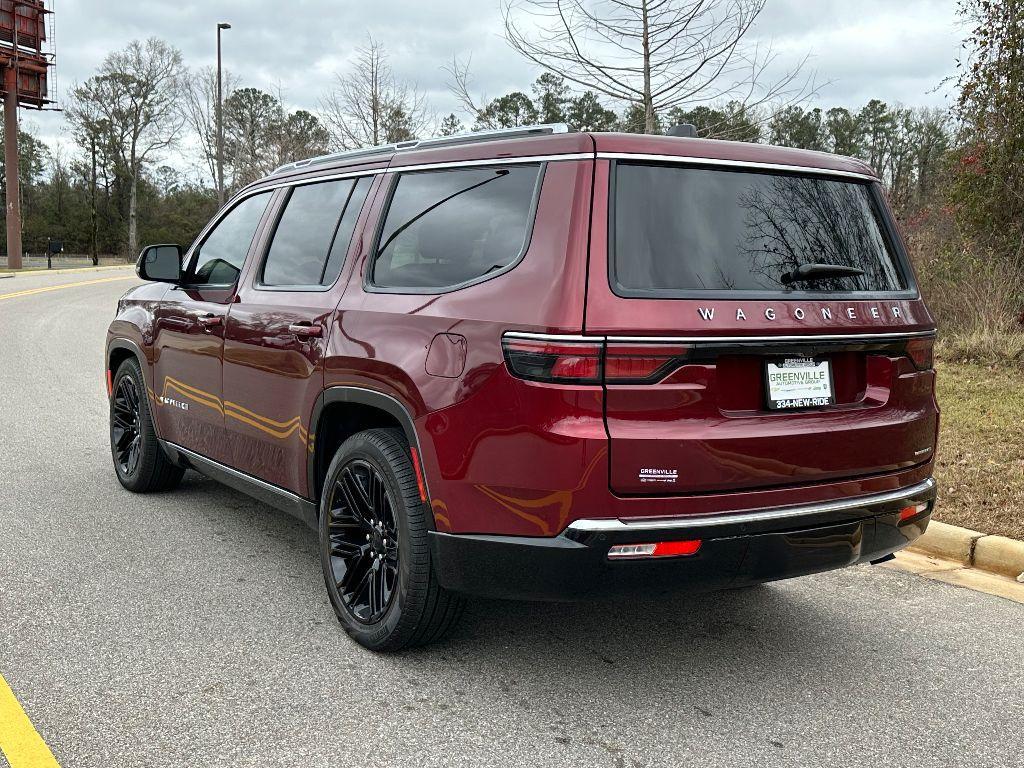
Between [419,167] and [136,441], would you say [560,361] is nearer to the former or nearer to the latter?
[419,167]

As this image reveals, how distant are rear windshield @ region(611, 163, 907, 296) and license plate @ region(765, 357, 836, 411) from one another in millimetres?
257

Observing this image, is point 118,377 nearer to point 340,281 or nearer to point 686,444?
point 340,281

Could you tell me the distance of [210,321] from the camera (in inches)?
195

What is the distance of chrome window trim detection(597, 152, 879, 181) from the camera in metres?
3.19

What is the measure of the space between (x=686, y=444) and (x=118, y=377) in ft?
14.8

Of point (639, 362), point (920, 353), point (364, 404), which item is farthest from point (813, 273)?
point (364, 404)

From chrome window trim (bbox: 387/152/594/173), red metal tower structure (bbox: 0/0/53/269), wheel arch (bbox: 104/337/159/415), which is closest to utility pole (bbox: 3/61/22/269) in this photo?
red metal tower structure (bbox: 0/0/53/269)

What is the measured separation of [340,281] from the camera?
4.04 metres

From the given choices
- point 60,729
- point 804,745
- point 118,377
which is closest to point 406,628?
point 60,729

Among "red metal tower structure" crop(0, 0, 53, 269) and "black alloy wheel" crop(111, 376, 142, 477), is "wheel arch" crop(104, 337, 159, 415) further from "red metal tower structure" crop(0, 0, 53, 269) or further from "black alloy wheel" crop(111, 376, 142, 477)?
"red metal tower structure" crop(0, 0, 53, 269)

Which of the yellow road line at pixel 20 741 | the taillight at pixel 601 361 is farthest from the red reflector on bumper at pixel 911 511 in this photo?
the yellow road line at pixel 20 741

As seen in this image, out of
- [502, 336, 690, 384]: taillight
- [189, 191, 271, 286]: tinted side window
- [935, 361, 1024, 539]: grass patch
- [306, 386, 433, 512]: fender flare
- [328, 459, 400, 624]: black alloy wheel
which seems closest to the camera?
[502, 336, 690, 384]: taillight

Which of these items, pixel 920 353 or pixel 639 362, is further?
pixel 920 353

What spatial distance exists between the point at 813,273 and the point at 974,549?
8.24 feet
